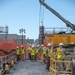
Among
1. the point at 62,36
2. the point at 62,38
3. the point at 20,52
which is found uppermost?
the point at 62,36

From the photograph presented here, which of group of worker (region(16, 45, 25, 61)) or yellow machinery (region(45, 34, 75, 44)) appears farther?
group of worker (region(16, 45, 25, 61))

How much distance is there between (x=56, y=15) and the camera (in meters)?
31.0

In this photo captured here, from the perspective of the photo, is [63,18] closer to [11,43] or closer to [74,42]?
[74,42]

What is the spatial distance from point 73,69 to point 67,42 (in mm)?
13689

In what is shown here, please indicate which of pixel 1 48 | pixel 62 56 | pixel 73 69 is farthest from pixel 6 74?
pixel 1 48

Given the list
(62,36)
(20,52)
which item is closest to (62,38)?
(62,36)

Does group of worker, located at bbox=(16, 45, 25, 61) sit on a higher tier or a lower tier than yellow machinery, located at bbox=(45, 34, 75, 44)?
lower

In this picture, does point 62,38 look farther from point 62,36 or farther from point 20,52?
point 20,52

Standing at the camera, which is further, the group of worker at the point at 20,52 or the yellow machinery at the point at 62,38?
the group of worker at the point at 20,52

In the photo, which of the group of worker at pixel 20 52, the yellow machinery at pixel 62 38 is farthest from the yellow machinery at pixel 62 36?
the group of worker at pixel 20 52

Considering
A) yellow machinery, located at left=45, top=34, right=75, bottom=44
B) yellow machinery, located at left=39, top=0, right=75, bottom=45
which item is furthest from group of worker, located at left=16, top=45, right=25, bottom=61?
yellow machinery, located at left=45, top=34, right=75, bottom=44

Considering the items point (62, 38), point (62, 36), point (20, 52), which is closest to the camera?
point (62, 38)

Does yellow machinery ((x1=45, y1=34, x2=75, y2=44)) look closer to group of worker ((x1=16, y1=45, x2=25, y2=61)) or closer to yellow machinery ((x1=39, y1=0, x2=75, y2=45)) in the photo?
yellow machinery ((x1=39, y1=0, x2=75, y2=45))

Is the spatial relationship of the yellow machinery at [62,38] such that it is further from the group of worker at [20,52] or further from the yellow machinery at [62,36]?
the group of worker at [20,52]
